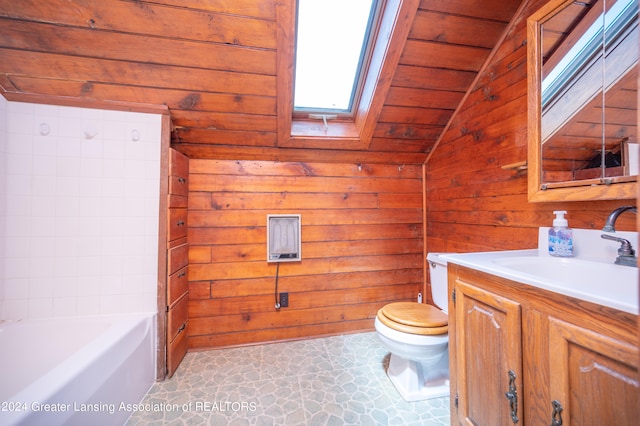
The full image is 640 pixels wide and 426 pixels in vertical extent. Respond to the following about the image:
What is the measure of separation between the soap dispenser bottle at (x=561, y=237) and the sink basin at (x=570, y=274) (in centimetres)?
4

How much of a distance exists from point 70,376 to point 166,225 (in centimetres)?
83

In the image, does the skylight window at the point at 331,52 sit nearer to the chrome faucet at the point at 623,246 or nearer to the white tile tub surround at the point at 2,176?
the chrome faucet at the point at 623,246

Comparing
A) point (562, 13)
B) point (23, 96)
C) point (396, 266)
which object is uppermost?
point (562, 13)

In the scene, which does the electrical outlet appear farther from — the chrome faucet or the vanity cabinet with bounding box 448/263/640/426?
the chrome faucet

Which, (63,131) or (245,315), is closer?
(63,131)

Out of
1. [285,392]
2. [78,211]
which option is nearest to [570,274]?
[285,392]

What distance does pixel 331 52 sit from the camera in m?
1.66

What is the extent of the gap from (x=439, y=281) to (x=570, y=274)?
665mm

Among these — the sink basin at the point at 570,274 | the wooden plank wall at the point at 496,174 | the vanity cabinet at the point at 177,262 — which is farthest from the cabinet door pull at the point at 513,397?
the vanity cabinet at the point at 177,262

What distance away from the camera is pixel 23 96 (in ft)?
4.61

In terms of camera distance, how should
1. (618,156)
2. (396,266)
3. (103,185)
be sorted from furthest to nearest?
(396,266) < (103,185) < (618,156)

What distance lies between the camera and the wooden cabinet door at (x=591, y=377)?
0.54 m

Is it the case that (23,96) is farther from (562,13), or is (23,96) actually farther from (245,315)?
(562,13)

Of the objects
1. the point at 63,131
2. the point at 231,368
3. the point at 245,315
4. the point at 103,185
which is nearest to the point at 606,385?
the point at 231,368
